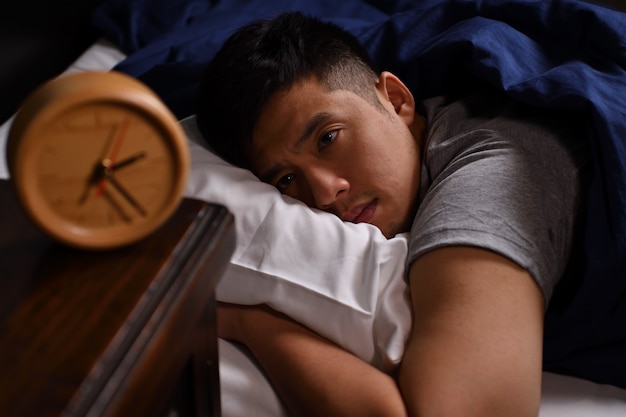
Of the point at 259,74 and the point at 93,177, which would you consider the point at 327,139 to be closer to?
the point at 259,74

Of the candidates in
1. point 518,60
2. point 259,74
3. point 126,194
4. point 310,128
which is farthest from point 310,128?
point 126,194

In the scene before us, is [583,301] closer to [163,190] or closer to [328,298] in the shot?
[328,298]

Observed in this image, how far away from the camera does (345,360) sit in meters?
0.81

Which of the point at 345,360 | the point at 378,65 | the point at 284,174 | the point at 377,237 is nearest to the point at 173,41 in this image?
the point at 378,65

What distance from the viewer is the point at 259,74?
105 centimetres

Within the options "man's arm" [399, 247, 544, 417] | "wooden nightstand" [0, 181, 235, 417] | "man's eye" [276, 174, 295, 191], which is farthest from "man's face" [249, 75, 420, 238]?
"wooden nightstand" [0, 181, 235, 417]

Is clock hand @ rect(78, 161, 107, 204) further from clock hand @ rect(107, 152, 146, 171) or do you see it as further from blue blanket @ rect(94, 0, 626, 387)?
blue blanket @ rect(94, 0, 626, 387)

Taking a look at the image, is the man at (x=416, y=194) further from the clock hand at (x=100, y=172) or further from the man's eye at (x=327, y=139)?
the clock hand at (x=100, y=172)

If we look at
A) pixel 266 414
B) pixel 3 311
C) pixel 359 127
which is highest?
pixel 3 311

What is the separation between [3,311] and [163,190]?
0.13m

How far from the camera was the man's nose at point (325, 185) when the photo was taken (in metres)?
0.98

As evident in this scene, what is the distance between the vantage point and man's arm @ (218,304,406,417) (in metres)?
0.77

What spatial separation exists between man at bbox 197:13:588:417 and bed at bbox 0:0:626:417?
0.10ft

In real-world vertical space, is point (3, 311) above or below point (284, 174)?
above
